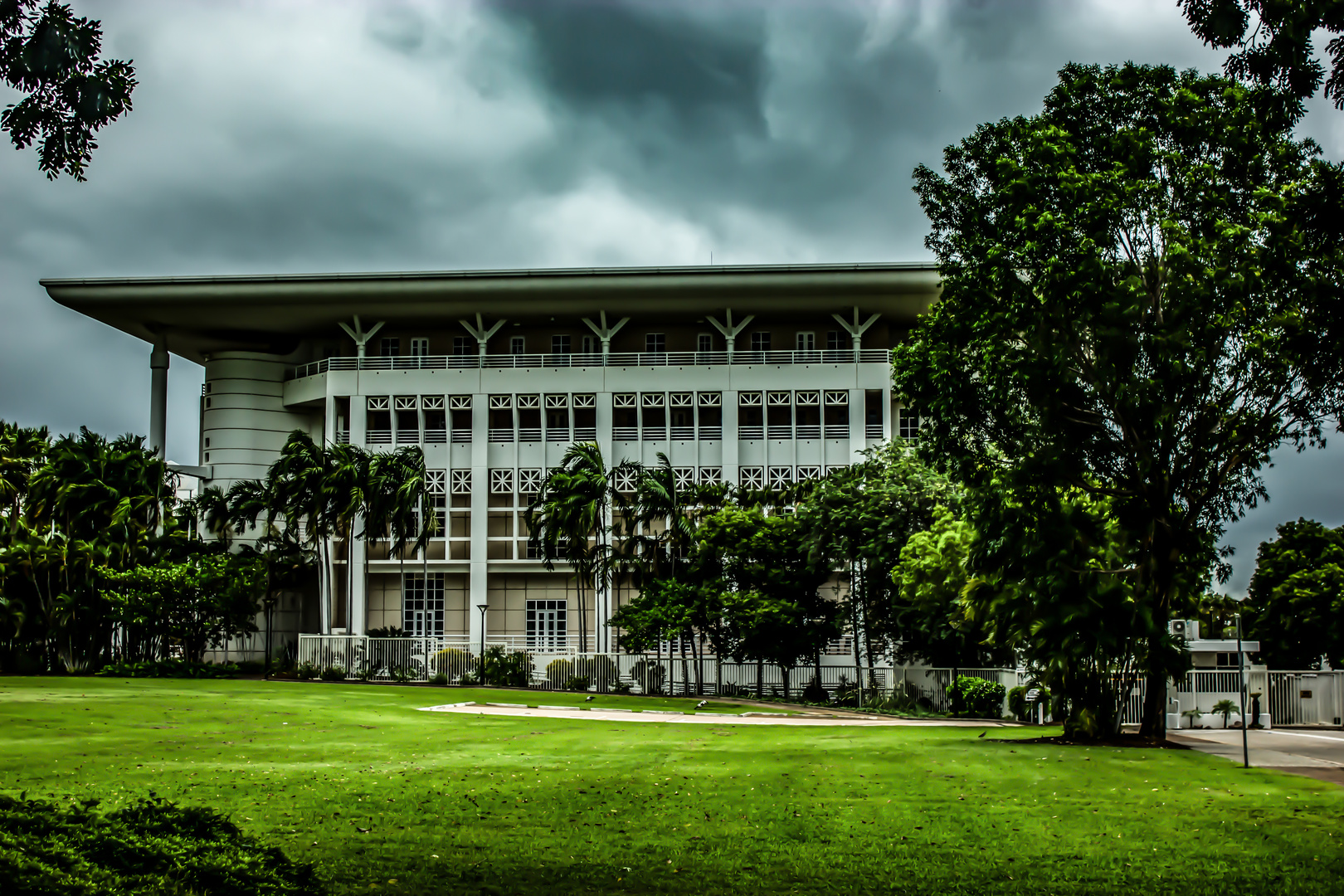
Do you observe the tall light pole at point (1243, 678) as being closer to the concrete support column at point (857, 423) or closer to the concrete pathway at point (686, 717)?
the concrete pathway at point (686, 717)

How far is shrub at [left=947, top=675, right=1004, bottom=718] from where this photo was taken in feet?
111

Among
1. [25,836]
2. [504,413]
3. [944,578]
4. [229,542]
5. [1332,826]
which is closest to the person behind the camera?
[25,836]

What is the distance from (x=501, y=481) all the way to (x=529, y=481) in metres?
1.34

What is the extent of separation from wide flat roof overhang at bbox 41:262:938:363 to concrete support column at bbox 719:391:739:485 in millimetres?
4448

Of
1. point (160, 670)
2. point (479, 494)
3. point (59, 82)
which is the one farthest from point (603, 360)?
point (59, 82)

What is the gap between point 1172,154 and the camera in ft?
69.4

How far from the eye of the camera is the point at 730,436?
5378cm

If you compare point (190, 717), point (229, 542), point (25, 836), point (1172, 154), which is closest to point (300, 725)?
point (190, 717)

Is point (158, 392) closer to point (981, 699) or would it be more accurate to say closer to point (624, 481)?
point (624, 481)

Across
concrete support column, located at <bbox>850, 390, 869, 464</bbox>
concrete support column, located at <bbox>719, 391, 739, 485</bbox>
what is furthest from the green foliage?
concrete support column, located at <bbox>850, 390, 869, 464</bbox>

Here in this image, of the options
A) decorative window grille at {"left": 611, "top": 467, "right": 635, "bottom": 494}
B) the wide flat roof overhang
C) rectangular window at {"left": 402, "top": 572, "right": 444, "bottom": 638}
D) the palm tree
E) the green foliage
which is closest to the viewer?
the palm tree

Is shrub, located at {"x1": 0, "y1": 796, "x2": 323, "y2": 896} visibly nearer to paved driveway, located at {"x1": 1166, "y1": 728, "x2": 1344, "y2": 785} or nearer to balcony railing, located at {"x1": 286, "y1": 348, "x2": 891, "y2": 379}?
paved driveway, located at {"x1": 1166, "y1": 728, "x2": 1344, "y2": 785}

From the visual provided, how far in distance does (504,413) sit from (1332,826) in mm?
46622

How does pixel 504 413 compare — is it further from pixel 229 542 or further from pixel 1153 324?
pixel 1153 324
